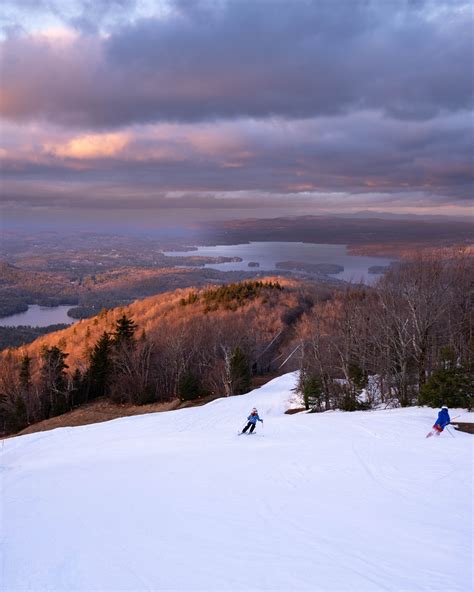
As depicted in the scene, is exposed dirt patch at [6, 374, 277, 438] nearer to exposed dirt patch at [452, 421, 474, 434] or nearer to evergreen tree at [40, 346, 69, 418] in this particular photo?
evergreen tree at [40, 346, 69, 418]

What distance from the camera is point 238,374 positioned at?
3981 centimetres

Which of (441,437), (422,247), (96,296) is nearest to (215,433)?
(441,437)

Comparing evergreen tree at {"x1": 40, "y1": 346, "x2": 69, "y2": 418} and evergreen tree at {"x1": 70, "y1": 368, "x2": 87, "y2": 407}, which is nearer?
evergreen tree at {"x1": 40, "y1": 346, "x2": 69, "y2": 418}

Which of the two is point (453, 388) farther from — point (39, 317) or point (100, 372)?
point (39, 317)

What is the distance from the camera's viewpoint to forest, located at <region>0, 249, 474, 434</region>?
997 inches

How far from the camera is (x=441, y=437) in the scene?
561 inches

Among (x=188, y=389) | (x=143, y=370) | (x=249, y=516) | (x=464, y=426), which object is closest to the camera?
(x=249, y=516)

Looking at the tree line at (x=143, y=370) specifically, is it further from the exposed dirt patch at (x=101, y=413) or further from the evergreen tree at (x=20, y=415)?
the exposed dirt patch at (x=101, y=413)

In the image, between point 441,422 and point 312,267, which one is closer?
point 441,422

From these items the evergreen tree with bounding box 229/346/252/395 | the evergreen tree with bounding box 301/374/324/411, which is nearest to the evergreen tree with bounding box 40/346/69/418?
Result: the evergreen tree with bounding box 229/346/252/395

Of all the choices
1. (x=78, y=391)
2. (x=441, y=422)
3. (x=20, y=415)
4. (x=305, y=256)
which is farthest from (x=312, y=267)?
(x=441, y=422)

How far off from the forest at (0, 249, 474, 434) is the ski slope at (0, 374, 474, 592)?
31.2ft

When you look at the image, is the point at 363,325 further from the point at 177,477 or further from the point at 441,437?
the point at 177,477

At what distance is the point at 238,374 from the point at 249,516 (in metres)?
31.6
